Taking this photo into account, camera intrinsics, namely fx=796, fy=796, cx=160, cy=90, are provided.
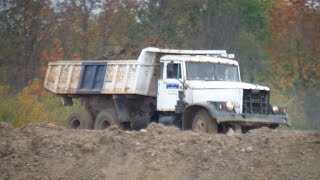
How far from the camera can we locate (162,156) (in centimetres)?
1350

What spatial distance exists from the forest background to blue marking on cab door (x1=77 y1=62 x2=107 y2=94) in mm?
1267

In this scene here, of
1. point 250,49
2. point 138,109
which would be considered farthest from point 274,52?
point 138,109

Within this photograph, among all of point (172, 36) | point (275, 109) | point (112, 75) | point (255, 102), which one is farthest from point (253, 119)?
point (172, 36)

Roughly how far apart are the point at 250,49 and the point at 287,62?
656 cm

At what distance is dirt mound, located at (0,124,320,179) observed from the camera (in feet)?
42.2

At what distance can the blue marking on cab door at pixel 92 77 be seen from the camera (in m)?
21.5

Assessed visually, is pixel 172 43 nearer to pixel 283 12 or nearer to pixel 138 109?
pixel 283 12

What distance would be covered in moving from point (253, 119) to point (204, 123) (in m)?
1.15

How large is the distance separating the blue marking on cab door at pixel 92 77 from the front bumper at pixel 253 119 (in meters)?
4.49

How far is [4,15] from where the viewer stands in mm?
31109

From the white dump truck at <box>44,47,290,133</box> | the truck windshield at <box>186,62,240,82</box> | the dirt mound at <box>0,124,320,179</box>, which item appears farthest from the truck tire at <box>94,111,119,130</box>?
the dirt mound at <box>0,124,320,179</box>

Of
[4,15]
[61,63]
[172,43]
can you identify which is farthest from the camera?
[172,43]

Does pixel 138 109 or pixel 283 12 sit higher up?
pixel 283 12

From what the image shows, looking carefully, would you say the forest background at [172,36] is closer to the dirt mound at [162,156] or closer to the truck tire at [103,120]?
the truck tire at [103,120]
